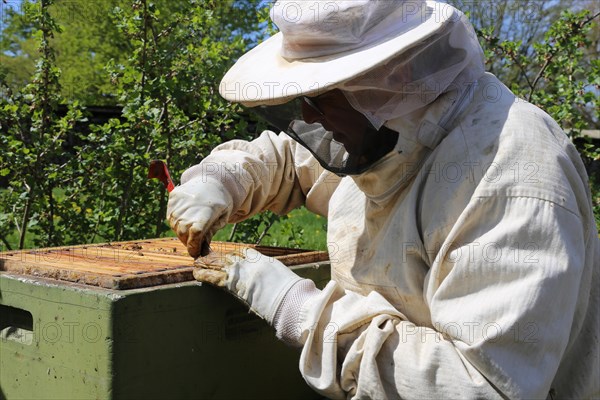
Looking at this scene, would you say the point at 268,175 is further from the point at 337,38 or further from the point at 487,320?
the point at 487,320

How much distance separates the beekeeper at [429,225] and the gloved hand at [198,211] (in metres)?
0.25

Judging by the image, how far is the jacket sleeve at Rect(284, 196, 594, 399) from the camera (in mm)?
1372

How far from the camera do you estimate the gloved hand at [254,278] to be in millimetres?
1665

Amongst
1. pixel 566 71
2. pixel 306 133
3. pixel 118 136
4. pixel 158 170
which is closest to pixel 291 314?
pixel 306 133

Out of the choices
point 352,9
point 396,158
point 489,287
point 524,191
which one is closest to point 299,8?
point 352,9

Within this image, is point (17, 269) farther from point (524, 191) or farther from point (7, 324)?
point (524, 191)

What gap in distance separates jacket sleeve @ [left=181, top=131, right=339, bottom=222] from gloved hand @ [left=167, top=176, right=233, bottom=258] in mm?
66

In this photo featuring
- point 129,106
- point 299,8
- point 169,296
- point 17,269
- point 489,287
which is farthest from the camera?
point 129,106

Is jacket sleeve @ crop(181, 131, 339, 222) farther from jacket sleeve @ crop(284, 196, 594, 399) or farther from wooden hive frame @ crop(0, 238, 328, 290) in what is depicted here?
jacket sleeve @ crop(284, 196, 594, 399)

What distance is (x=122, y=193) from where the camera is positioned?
3.66m

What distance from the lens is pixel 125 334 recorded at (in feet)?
5.45

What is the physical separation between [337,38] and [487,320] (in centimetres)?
69

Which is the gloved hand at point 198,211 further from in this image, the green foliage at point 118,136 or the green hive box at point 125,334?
the green foliage at point 118,136

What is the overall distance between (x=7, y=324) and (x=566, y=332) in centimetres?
155
